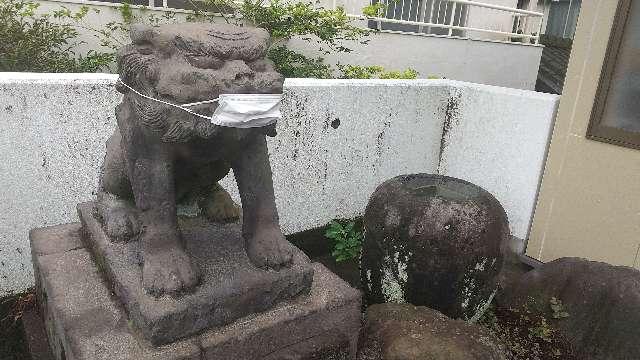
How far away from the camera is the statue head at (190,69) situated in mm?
1479

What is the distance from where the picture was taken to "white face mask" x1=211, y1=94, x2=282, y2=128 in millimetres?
1472

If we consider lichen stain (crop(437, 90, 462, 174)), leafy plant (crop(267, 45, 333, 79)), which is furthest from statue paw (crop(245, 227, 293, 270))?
leafy plant (crop(267, 45, 333, 79))

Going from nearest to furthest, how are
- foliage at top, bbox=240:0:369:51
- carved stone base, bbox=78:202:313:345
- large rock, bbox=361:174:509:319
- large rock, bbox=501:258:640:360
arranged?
carved stone base, bbox=78:202:313:345
large rock, bbox=501:258:640:360
large rock, bbox=361:174:509:319
foliage at top, bbox=240:0:369:51

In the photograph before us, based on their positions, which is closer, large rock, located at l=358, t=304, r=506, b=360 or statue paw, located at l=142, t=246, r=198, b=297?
statue paw, located at l=142, t=246, r=198, b=297

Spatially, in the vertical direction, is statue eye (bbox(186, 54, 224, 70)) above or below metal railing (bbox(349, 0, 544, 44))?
below

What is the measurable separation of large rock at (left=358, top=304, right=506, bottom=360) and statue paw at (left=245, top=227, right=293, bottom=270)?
29.5 inches

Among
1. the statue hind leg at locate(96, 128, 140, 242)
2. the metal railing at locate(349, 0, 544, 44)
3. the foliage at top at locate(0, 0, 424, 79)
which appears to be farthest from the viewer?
the metal railing at locate(349, 0, 544, 44)

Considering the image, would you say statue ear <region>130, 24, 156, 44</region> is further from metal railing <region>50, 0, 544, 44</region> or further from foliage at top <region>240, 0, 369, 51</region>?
metal railing <region>50, 0, 544, 44</region>

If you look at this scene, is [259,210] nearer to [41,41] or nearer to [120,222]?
[120,222]

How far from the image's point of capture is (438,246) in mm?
2885

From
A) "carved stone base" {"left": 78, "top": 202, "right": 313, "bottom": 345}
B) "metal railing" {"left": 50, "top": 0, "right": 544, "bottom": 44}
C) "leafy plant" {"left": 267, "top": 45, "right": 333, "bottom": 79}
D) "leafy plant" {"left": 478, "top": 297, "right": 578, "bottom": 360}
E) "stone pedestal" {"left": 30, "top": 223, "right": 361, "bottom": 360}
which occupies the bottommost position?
"leafy plant" {"left": 478, "top": 297, "right": 578, "bottom": 360}

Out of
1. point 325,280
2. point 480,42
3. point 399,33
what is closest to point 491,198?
point 325,280

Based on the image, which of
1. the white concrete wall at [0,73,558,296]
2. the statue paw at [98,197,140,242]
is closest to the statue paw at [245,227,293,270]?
the statue paw at [98,197,140,242]

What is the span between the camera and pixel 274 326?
1933 millimetres
